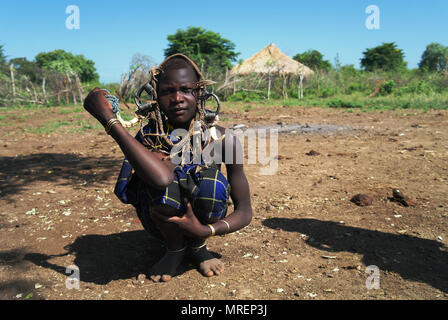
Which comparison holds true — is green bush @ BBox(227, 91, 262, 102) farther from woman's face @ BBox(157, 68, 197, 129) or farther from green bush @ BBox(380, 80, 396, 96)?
woman's face @ BBox(157, 68, 197, 129)

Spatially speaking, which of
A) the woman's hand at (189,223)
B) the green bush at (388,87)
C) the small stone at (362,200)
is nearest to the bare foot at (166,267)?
Result: the woman's hand at (189,223)

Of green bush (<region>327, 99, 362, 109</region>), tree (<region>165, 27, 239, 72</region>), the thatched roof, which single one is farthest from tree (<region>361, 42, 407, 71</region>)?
green bush (<region>327, 99, 362, 109</region>)

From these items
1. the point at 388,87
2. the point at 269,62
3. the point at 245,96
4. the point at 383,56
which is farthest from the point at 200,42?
the point at 383,56

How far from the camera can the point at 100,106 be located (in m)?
1.79

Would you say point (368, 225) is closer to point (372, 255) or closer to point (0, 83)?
point (372, 255)

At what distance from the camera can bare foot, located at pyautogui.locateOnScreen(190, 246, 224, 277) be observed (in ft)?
7.23

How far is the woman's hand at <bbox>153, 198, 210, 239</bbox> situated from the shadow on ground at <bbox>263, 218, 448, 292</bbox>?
1020 millimetres

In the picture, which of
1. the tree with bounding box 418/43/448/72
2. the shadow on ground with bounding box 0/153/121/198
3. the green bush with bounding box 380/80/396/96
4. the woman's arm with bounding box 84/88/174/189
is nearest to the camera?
the woman's arm with bounding box 84/88/174/189

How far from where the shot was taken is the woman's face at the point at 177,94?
6.61ft

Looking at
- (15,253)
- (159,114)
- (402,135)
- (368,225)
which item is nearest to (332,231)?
(368,225)

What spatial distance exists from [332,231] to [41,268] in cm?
211

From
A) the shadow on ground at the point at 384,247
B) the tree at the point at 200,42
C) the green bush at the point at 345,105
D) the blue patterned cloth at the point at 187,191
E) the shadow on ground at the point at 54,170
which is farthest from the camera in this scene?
the tree at the point at 200,42

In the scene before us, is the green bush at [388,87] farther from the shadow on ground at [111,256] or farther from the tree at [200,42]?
the shadow on ground at [111,256]
